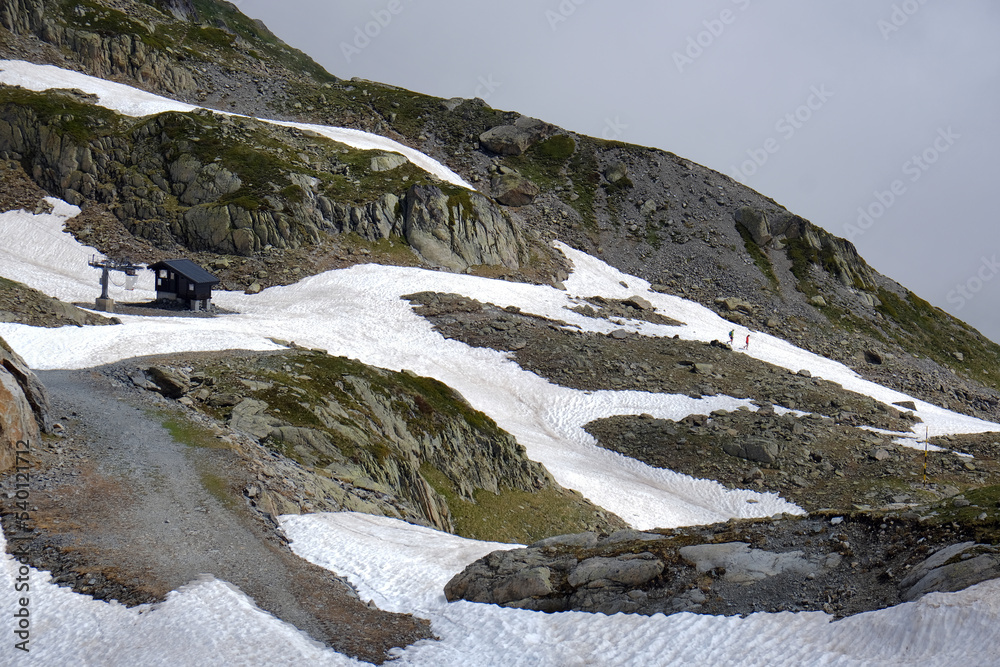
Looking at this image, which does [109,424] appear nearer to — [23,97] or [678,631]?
[678,631]

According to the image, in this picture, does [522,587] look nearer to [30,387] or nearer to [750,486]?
[30,387]

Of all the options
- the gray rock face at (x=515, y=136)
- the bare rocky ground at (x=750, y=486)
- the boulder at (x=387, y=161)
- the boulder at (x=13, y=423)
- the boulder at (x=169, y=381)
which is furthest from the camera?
the gray rock face at (x=515, y=136)

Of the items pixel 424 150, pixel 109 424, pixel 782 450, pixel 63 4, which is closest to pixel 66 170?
pixel 63 4

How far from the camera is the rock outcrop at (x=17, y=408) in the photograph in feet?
64.9

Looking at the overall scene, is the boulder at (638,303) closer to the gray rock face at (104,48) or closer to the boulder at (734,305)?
the boulder at (734,305)

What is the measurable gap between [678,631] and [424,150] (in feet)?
347

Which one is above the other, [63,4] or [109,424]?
[63,4]

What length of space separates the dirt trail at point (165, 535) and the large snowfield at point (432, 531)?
60 cm

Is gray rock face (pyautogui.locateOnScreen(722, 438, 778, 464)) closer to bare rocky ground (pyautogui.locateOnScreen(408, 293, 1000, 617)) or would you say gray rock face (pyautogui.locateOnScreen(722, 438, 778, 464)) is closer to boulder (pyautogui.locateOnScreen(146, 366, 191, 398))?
bare rocky ground (pyautogui.locateOnScreen(408, 293, 1000, 617))

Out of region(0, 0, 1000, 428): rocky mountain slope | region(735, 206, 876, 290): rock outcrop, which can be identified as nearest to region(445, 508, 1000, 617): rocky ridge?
region(0, 0, 1000, 428): rocky mountain slope

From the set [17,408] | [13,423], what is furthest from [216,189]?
[13,423]

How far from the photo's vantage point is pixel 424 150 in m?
114

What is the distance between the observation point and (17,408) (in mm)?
20672

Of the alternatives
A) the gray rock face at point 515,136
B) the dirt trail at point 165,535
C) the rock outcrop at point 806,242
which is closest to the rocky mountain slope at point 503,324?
the gray rock face at point 515,136
